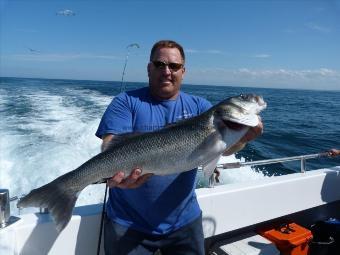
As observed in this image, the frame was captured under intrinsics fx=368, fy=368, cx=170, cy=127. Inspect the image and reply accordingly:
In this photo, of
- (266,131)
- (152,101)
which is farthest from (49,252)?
(266,131)

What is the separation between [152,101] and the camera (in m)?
2.94

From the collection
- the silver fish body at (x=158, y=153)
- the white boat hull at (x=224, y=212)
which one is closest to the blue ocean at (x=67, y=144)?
the white boat hull at (x=224, y=212)

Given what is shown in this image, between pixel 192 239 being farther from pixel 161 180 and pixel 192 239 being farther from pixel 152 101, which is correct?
pixel 152 101

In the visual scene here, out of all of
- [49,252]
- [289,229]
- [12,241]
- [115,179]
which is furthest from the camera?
[289,229]

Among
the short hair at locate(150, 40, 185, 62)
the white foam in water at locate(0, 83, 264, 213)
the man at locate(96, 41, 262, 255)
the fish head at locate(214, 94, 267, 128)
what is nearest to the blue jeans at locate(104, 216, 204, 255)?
the man at locate(96, 41, 262, 255)

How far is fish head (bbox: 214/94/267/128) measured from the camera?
2.73m

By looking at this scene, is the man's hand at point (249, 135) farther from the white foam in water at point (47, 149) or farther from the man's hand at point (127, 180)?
the white foam in water at point (47, 149)

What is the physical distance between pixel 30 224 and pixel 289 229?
296 cm

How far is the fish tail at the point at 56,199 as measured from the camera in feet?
8.39

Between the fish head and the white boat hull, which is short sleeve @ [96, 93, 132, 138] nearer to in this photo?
the fish head

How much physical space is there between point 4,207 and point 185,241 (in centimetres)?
142

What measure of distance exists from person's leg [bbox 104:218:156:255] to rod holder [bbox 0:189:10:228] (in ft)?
2.61

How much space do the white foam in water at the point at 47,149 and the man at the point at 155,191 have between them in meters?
3.45

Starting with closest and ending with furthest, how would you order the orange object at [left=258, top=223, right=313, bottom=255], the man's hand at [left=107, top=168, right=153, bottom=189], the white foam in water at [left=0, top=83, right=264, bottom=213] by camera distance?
the man's hand at [left=107, top=168, right=153, bottom=189]
the orange object at [left=258, top=223, right=313, bottom=255]
the white foam in water at [left=0, top=83, right=264, bottom=213]
